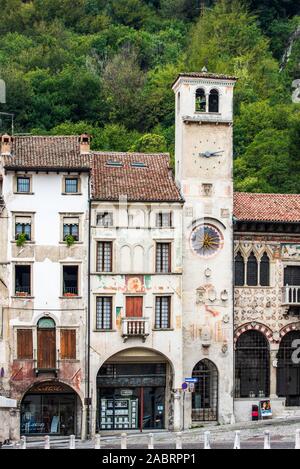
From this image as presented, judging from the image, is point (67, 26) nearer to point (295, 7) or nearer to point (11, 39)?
point (11, 39)

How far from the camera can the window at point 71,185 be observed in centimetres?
6519

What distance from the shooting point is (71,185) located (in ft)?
214

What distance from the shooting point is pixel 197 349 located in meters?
66.0

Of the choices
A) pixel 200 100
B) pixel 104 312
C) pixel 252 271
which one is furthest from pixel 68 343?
pixel 200 100

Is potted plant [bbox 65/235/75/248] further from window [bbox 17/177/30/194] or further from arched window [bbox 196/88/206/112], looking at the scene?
arched window [bbox 196/88/206/112]

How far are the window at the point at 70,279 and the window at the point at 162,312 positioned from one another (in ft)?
15.5

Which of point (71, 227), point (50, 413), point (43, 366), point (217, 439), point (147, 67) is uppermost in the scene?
point (147, 67)

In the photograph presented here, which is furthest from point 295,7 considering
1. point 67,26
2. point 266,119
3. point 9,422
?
point 9,422

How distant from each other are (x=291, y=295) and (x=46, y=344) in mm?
14405

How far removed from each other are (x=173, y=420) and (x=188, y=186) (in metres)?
13.4

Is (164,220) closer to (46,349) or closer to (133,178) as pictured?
(133,178)

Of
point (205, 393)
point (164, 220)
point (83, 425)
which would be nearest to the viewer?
point (83, 425)

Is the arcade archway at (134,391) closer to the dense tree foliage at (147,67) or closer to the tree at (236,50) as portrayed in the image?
the dense tree foliage at (147,67)

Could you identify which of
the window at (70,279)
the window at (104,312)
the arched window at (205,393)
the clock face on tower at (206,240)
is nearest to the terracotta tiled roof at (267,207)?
the clock face on tower at (206,240)
